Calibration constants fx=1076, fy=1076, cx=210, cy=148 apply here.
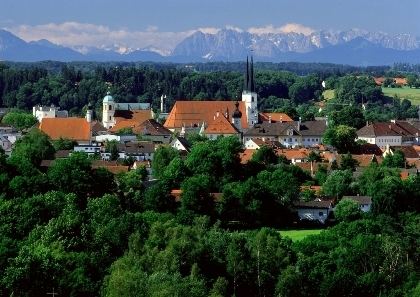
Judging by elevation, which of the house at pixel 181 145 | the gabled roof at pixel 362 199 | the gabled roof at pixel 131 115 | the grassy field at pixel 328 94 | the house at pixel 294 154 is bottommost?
the grassy field at pixel 328 94

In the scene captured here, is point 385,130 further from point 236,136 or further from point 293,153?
point 293,153

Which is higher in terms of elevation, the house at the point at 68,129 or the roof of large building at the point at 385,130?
the house at the point at 68,129

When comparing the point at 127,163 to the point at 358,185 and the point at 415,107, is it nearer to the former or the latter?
the point at 358,185

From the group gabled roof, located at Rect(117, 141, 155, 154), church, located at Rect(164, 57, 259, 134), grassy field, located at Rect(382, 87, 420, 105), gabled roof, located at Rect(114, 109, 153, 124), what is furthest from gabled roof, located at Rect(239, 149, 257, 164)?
grassy field, located at Rect(382, 87, 420, 105)

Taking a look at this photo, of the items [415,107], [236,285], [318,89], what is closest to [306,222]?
[236,285]

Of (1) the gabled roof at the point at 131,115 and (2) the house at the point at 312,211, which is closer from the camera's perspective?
(2) the house at the point at 312,211

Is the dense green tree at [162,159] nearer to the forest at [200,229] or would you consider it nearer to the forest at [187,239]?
the forest at [200,229]

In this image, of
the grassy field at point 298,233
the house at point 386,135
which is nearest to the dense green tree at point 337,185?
the grassy field at point 298,233
